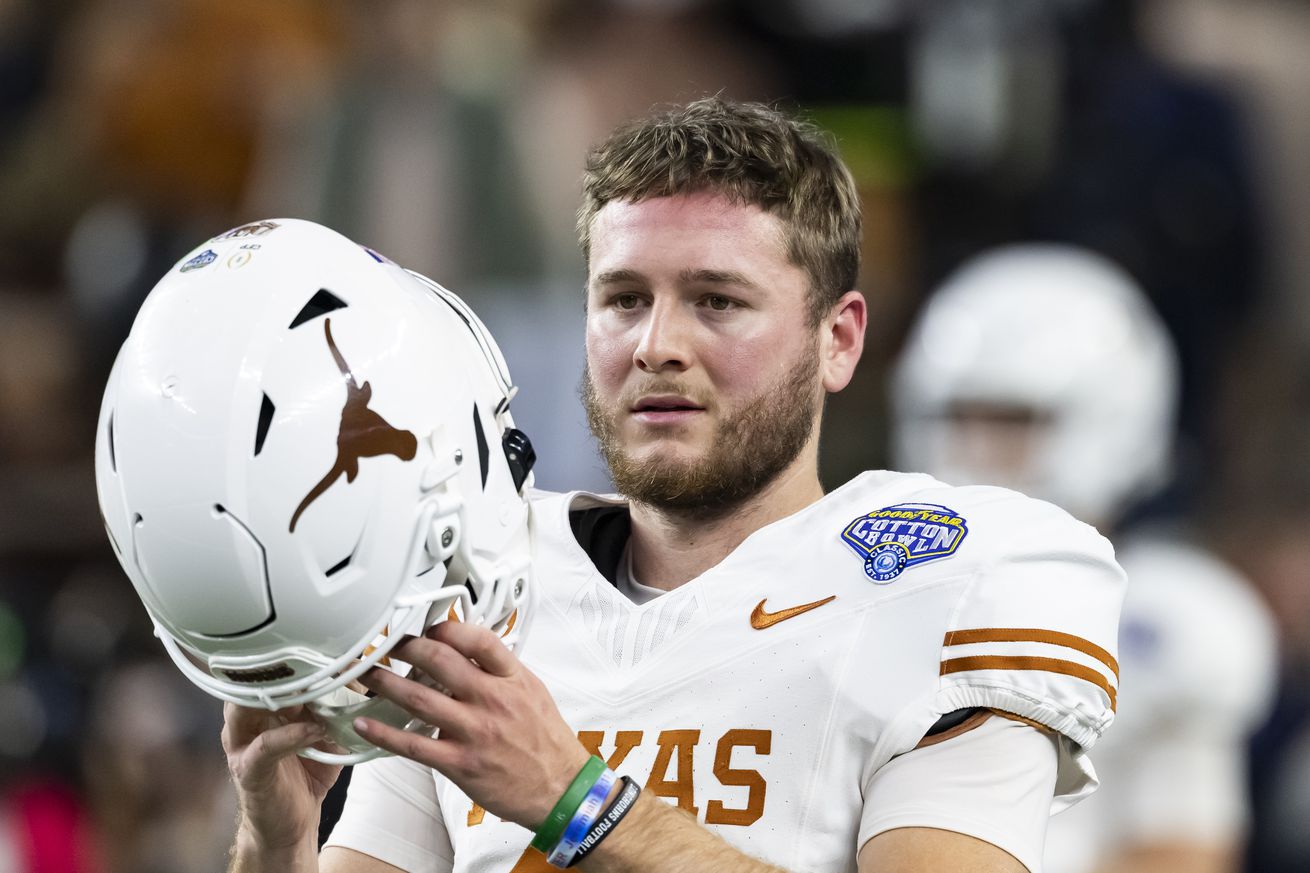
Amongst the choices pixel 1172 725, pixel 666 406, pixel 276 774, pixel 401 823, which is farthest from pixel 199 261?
pixel 1172 725

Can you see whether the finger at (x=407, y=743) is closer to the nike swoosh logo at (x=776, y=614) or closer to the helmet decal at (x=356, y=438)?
the helmet decal at (x=356, y=438)

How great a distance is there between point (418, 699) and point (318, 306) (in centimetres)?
47

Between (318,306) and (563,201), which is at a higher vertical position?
(318,306)

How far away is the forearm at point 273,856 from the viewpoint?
2.73 metres

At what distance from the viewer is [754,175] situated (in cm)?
305

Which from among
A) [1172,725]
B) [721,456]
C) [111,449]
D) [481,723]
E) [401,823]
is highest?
[111,449]

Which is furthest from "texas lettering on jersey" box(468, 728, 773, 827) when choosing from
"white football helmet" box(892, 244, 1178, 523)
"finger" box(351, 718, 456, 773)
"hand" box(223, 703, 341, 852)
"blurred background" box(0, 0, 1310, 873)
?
A: "blurred background" box(0, 0, 1310, 873)

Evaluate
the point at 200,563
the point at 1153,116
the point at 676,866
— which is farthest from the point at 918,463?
the point at 200,563

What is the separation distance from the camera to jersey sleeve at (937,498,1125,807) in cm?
262

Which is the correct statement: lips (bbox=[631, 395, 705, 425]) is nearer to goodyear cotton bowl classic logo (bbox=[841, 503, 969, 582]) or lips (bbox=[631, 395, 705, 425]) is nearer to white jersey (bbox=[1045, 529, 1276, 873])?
goodyear cotton bowl classic logo (bbox=[841, 503, 969, 582])

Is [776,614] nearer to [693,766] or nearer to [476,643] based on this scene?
[693,766]

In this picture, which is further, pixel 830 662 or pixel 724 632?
pixel 724 632

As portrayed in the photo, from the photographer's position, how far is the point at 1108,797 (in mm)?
4875

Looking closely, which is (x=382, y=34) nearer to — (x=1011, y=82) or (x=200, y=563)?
(x=1011, y=82)
